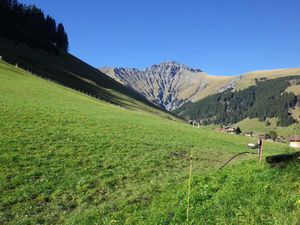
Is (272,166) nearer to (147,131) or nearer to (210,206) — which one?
(210,206)

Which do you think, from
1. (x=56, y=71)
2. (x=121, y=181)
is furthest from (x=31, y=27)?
(x=121, y=181)

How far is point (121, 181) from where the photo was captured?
21.9 m

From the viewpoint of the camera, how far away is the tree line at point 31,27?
470ft

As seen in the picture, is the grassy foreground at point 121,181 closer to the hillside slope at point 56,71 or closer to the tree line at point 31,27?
the hillside slope at point 56,71

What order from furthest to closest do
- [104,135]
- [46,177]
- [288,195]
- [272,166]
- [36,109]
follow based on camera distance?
[36,109] < [104,135] < [46,177] < [272,166] < [288,195]

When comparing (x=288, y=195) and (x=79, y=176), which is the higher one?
(x=288, y=195)

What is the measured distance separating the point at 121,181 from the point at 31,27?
500 feet

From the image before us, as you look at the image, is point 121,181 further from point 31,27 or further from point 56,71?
point 31,27

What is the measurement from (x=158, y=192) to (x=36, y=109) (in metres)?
29.3

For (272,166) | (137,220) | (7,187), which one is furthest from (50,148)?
(272,166)

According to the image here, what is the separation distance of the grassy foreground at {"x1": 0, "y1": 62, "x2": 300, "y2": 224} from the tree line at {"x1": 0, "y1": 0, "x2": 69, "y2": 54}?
114274 mm

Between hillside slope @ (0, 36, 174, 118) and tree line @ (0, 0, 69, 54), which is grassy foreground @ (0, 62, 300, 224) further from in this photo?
tree line @ (0, 0, 69, 54)

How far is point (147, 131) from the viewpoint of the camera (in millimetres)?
45344

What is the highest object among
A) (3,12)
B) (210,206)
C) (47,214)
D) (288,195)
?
(3,12)
